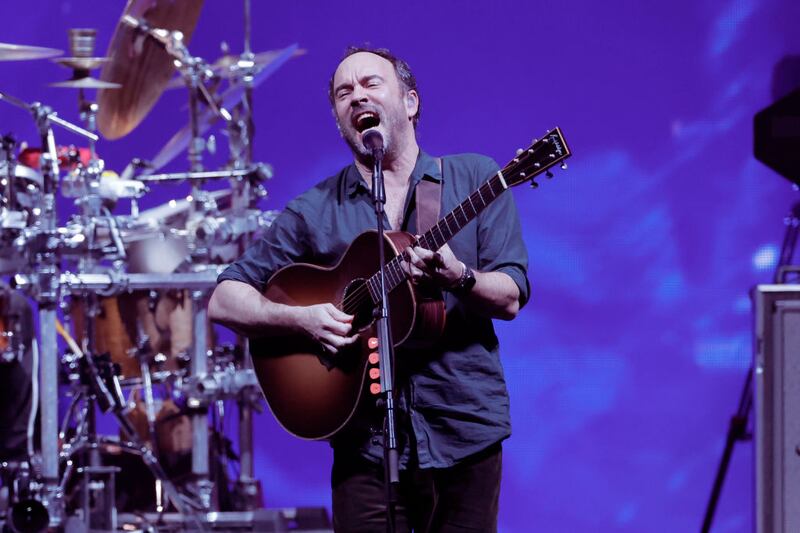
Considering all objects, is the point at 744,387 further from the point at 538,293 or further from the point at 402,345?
the point at 402,345

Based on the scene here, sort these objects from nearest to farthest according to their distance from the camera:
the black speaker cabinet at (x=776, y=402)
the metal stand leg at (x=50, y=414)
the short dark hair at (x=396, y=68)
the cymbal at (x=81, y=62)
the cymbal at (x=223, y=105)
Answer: the black speaker cabinet at (x=776, y=402) → the short dark hair at (x=396, y=68) → the metal stand leg at (x=50, y=414) → the cymbal at (x=223, y=105) → the cymbal at (x=81, y=62)

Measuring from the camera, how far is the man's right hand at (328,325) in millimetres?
3021

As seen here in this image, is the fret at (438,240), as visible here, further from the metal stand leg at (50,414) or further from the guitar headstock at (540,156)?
the metal stand leg at (50,414)

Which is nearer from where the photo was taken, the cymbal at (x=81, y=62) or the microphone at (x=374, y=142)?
the microphone at (x=374, y=142)

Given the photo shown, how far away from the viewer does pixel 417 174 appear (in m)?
3.03

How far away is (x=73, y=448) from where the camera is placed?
5461 mm

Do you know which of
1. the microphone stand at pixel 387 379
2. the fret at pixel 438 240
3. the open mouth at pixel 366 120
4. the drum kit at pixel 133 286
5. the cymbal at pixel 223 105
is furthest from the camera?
the cymbal at pixel 223 105

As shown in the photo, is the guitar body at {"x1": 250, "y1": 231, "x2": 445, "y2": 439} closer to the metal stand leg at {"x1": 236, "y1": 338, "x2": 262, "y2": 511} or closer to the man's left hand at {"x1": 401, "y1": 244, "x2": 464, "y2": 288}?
the man's left hand at {"x1": 401, "y1": 244, "x2": 464, "y2": 288}

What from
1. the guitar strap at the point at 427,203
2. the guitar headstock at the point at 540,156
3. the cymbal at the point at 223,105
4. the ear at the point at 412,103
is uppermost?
the cymbal at the point at 223,105

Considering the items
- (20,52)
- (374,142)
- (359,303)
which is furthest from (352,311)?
(20,52)

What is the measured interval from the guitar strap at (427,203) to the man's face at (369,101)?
0.41ft

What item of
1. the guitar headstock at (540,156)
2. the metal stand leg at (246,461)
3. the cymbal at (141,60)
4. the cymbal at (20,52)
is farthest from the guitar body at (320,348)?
the cymbal at (141,60)

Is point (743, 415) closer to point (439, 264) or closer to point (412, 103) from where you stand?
point (412, 103)

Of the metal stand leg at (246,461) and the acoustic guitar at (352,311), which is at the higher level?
the acoustic guitar at (352,311)
